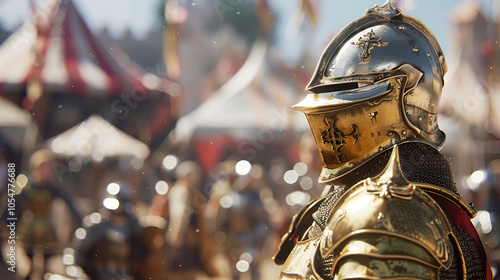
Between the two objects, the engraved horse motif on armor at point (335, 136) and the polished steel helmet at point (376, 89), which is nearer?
the polished steel helmet at point (376, 89)

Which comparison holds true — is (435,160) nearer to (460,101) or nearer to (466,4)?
(460,101)

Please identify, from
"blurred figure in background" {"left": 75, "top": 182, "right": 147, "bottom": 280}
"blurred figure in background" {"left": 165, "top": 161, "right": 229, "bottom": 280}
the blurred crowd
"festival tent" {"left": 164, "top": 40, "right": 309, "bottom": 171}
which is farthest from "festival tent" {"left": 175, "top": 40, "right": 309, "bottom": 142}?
"blurred figure in background" {"left": 75, "top": 182, "right": 147, "bottom": 280}

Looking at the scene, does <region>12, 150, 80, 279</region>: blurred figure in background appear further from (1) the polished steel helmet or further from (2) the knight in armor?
(1) the polished steel helmet

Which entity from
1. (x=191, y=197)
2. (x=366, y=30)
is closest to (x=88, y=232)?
(x=191, y=197)

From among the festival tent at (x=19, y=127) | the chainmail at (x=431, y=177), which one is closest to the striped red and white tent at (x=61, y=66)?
the festival tent at (x=19, y=127)

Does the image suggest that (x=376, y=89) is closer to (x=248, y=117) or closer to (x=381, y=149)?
(x=381, y=149)

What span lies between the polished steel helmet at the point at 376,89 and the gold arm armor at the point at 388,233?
0.32 m

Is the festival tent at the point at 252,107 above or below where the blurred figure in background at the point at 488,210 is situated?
below

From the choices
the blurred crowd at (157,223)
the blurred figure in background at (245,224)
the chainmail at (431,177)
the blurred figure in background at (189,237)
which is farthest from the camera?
the blurred figure in background at (189,237)

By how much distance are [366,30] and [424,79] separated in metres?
0.29

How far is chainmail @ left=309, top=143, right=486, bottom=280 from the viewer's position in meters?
2.00

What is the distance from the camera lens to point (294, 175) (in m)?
10.7

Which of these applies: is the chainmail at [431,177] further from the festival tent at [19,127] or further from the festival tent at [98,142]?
the festival tent at [98,142]

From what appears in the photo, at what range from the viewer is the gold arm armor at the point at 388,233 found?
65.4 inches
